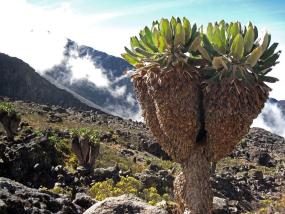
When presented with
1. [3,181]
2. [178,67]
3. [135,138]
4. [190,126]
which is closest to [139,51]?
[178,67]

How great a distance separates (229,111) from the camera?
8.41 m

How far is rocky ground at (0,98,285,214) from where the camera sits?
537 inches

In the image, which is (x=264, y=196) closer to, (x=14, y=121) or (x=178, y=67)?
(x=14, y=121)

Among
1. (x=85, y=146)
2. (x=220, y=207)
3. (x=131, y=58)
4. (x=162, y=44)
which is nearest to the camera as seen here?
(x=162, y=44)

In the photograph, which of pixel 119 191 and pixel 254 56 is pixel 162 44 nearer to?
pixel 254 56

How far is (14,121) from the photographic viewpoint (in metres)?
44.0

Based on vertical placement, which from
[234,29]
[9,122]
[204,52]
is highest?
[234,29]

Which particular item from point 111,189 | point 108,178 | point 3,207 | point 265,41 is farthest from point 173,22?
point 108,178

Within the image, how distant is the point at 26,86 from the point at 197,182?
117358 mm

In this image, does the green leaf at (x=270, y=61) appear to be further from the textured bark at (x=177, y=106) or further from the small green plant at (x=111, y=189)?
the small green plant at (x=111, y=189)

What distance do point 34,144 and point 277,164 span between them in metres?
37.0

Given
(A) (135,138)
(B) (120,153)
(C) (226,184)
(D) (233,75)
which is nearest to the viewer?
(D) (233,75)

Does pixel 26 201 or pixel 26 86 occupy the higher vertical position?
pixel 26 86

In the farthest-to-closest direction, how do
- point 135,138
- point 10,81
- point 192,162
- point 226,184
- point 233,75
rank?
point 10,81 → point 135,138 → point 226,184 → point 192,162 → point 233,75
